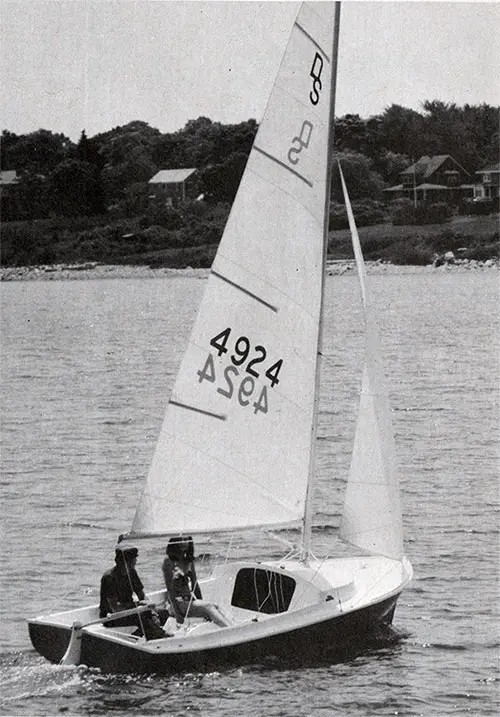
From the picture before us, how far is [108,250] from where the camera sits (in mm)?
82500

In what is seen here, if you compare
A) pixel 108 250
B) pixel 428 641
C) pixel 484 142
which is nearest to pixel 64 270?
pixel 108 250

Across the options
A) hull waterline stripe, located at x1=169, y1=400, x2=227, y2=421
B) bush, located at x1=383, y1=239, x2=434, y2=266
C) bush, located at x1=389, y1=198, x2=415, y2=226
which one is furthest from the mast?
bush, located at x1=389, y1=198, x2=415, y2=226

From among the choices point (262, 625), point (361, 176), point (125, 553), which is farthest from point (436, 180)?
point (125, 553)

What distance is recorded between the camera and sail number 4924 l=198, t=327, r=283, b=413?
15648 millimetres

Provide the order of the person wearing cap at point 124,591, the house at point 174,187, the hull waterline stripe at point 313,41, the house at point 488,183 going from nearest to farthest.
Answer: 1. the person wearing cap at point 124,591
2. the hull waterline stripe at point 313,41
3. the house at point 488,183
4. the house at point 174,187

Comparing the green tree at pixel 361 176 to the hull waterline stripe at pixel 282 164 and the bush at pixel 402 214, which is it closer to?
the bush at pixel 402 214

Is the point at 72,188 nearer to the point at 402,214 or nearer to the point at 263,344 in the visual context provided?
the point at 402,214

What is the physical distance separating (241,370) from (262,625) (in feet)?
9.30

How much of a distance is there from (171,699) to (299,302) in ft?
15.0

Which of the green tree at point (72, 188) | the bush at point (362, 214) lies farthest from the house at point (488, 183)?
the green tree at point (72, 188)

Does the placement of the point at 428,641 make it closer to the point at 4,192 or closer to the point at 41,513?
the point at 41,513

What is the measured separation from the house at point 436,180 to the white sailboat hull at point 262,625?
6397cm

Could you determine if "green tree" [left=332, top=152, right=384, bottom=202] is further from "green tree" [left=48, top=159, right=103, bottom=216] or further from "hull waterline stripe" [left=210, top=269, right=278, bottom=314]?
"hull waterline stripe" [left=210, top=269, right=278, bottom=314]

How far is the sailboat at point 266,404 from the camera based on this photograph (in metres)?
15.4
